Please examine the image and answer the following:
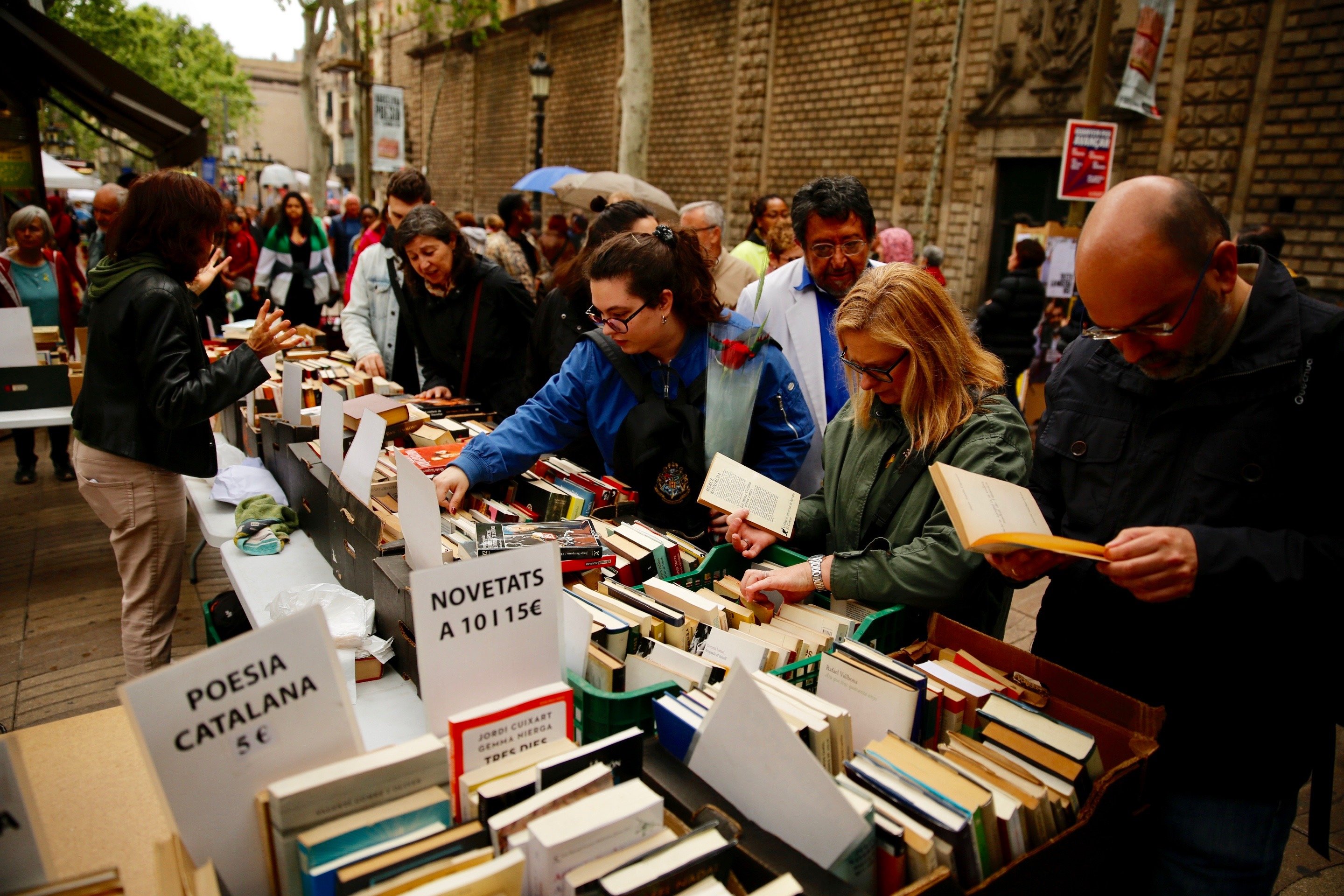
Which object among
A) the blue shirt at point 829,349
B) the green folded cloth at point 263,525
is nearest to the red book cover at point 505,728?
the green folded cloth at point 263,525

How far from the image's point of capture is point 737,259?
16.4ft

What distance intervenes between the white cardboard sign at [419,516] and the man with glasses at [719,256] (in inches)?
121

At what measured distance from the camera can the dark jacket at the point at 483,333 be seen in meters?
4.39

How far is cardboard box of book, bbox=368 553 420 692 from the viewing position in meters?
1.96

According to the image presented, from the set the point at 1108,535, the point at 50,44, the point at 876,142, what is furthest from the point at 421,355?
the point at 876,142

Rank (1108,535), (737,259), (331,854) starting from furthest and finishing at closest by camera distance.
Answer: (737,259)
(1108,535)
(331,854)

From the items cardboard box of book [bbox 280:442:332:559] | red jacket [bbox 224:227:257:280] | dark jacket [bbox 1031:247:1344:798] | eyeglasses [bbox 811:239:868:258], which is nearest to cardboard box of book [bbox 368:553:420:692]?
cardboard box of book [bbox 280:442:332:559]

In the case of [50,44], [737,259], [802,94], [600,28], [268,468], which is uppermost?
[600,28]

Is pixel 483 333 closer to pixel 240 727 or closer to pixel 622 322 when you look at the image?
pixel 622 322

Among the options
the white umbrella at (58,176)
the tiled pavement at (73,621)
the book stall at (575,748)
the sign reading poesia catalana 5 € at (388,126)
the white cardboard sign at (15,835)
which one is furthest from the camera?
the sign reading poesia catalana 5 € at (388,126)

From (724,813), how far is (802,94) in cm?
1699

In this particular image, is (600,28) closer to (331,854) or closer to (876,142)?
(876,142)

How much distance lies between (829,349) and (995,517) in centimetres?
184

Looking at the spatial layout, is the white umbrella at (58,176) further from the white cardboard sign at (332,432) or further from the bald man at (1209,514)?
the bald man at (1209,514)
